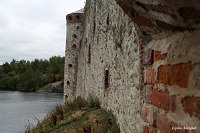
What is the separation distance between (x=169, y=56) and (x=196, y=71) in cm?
39

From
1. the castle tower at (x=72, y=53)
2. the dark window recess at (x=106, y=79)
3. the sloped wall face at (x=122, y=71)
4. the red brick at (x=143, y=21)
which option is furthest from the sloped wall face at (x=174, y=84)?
the castle tower at (x=72, y=53)

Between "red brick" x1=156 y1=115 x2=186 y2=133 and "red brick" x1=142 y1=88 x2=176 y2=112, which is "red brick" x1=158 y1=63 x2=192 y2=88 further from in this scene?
"red brick" x1=156 y1=115 x2=186 y2=133

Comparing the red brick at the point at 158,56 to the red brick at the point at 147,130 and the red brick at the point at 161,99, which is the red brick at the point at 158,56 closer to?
the red brick at the point at 161,99

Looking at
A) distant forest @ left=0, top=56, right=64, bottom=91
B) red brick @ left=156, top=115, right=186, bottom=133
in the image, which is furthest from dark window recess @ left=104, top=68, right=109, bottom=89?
distant forest @ left=0, top=56, right=64, bottom=91

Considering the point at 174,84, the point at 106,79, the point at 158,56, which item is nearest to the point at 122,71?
the point at 106,79

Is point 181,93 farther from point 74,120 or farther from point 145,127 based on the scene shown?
point 74,120

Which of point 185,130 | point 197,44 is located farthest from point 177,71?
point 185,130

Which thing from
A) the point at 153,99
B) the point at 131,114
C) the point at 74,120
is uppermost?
the point at 153,99

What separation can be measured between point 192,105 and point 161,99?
A: 466 millimetres

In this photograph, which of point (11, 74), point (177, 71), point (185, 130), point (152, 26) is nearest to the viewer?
point (185, 130)

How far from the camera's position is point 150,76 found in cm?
225

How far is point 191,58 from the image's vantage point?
154cm

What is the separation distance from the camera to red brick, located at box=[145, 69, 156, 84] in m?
2.14

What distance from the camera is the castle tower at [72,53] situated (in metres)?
20.1
